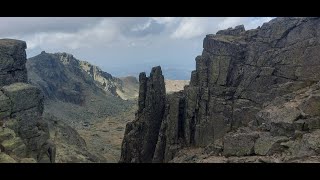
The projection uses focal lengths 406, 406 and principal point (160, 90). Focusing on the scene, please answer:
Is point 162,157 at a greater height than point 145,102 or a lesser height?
lesser

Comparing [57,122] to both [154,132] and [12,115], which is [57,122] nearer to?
[154,132]

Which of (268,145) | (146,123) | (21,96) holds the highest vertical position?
(21,96)

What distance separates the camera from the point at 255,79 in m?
71.7

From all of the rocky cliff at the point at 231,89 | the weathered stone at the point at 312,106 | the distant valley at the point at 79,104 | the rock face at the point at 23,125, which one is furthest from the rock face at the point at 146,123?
the weathered stone at the point at 312,106

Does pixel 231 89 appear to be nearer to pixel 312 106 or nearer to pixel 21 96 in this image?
pixel 312 106

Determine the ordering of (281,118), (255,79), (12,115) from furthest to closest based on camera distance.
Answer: (255,79) < (281,118) < (12,115)

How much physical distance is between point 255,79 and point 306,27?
12.7 m

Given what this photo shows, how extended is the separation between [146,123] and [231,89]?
59.0 ft

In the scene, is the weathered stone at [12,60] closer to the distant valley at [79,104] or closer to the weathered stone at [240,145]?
the distant valley at [79,104]

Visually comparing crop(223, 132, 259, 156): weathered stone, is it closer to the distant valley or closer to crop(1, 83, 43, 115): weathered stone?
crop(1, 83, 43, 115): weathered stone

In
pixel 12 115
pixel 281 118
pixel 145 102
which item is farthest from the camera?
pixel 145 102

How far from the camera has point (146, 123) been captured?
80438 millimetres

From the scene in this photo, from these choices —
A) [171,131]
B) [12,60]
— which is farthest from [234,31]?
[12,60]
